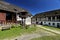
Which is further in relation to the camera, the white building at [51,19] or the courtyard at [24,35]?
the white building at [51,19]

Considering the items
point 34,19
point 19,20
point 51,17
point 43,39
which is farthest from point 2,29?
point 34,19

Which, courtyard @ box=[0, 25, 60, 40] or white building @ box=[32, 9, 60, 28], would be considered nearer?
courtyard @ box=[0, 25, 60, 40]

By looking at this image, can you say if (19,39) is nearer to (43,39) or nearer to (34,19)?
(43,39)

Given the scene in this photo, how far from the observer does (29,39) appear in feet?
69.3

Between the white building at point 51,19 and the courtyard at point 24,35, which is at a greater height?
the white building at point 51,19

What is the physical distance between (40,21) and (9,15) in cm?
3903

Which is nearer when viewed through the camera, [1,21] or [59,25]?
[1,21]

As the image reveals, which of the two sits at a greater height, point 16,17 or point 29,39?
point 16,17

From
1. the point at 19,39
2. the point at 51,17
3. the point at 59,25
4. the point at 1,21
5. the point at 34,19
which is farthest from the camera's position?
the point at 34,19

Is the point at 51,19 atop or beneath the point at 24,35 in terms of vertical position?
atop

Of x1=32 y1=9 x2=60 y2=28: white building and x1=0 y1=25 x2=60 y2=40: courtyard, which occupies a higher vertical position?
x1=32 y1=9 x2=60 y2=28: white building

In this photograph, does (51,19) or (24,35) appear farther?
(51,19)

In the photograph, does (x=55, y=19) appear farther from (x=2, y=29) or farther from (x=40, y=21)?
(x=2, y=29)

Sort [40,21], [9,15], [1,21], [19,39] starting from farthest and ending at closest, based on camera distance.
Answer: [40,21], [9,15], [1,21], [19,39]
